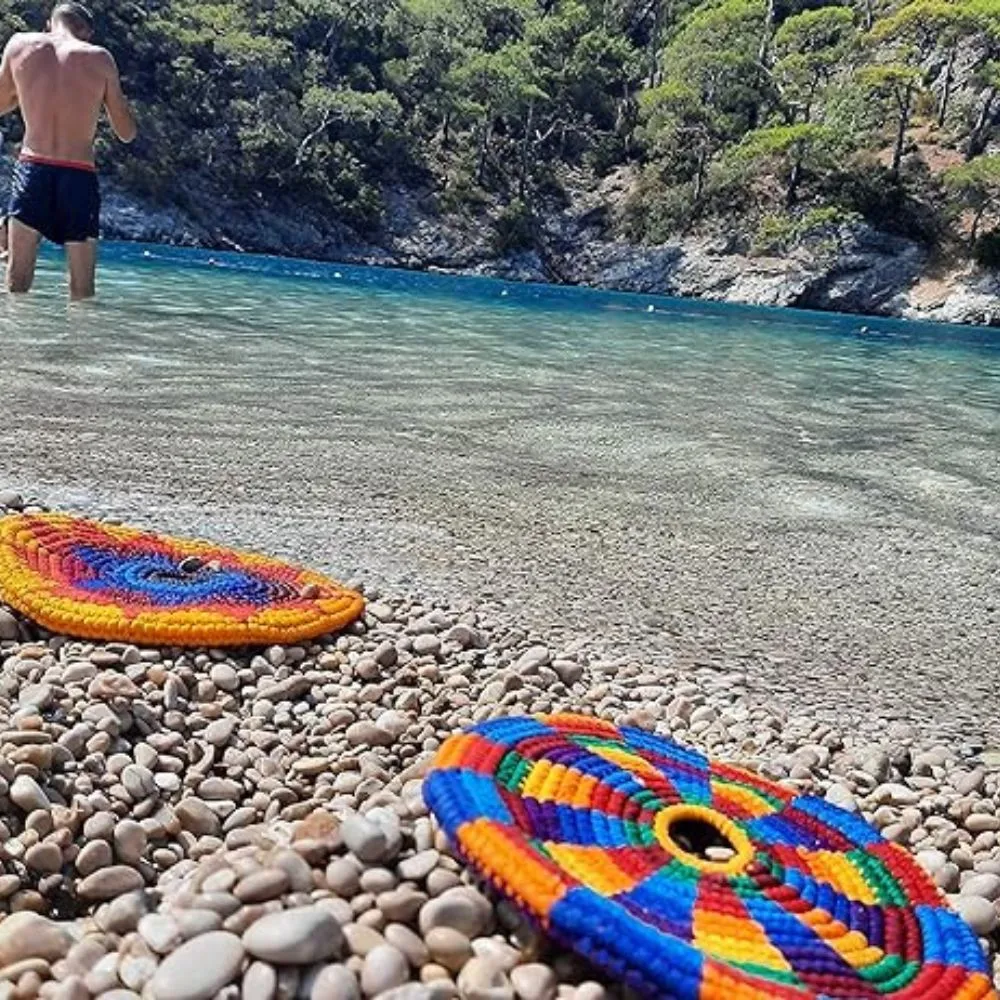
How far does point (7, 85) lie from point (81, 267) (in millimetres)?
1628

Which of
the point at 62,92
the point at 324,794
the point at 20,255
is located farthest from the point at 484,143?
the point at 324,794

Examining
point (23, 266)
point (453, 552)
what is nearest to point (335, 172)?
point (23, 266)

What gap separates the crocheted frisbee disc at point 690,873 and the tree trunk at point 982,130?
54347mm

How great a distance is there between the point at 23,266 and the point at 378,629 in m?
6.88

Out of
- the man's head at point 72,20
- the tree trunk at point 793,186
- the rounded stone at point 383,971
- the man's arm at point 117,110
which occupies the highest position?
the tree trunk at point 793,186

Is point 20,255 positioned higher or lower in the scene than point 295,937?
higher

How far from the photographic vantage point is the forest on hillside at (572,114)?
46156 mm

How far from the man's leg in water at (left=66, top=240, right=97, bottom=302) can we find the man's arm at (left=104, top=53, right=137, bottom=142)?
3.55 feet

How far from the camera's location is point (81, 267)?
28.0 ft

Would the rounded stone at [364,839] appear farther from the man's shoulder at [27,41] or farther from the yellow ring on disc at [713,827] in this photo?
the man's shoulder at [27,41]

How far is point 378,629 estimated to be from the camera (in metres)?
2.86

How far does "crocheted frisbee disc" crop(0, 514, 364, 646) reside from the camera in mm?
2531

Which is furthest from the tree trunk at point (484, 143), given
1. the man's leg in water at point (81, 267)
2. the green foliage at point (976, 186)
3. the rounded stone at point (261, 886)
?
the rounded stone at point (261, 886)

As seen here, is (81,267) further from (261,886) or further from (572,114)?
(572,114)
